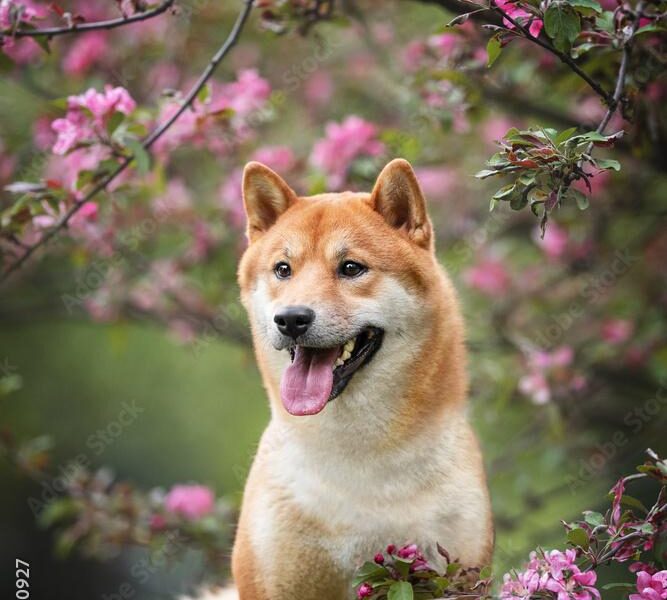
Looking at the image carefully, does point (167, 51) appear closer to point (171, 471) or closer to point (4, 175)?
point (4, 175)

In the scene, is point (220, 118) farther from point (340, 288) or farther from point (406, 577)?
point (406, 577)

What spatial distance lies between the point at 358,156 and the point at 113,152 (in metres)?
1.34

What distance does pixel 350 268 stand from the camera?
3.19 metres

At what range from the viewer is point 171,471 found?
1052 centimetres

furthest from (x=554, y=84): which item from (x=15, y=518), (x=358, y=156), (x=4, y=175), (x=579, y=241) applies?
(x=15, y=518)

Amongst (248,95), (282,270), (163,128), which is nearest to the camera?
(282,270)

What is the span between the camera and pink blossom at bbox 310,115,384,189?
4602 mm

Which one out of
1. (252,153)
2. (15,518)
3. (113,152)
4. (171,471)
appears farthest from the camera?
(171,471)

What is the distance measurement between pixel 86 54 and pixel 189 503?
8.57ft

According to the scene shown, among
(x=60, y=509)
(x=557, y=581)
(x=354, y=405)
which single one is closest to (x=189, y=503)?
(x=60, y=509)

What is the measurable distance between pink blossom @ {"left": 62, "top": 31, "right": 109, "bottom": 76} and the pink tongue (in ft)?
10.7

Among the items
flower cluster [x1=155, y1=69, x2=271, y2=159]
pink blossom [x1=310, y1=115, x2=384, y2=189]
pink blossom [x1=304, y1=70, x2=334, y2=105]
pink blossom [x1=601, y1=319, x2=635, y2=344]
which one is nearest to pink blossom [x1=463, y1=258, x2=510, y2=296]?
pink blossom [x1=601, y1=319, x2=635, y2=344]

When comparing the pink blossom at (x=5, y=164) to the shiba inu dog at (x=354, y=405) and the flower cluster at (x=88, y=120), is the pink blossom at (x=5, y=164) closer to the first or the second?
the flower cluster at (x=88, y=120)

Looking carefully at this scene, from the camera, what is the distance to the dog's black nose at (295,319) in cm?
293
